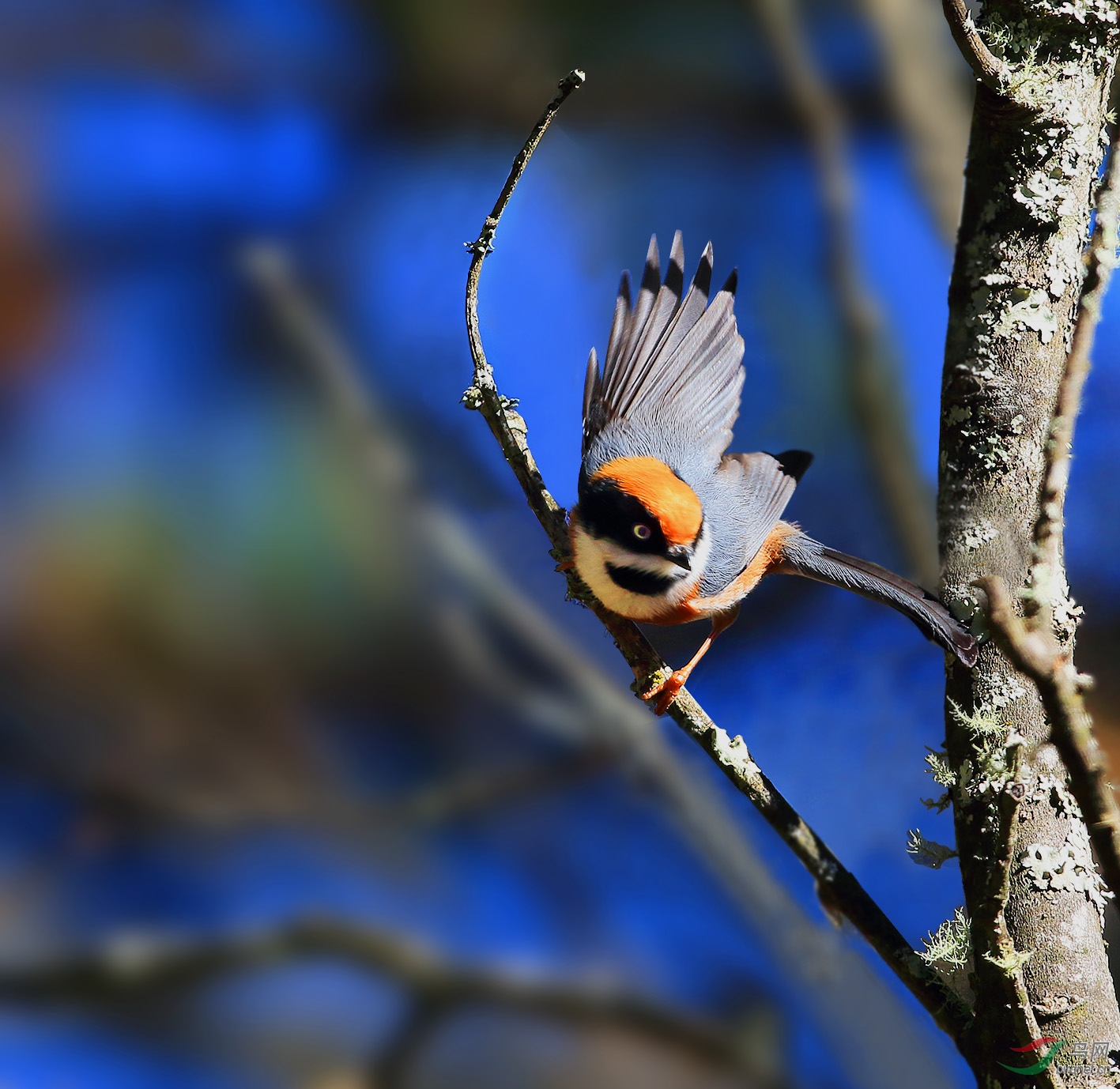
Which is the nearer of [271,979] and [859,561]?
[859,561]

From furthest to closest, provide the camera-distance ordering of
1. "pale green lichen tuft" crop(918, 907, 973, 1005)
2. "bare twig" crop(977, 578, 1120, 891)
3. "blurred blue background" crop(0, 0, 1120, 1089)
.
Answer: "blurred blue background" crop(0, 0, 1120, 1089), "pale green lichen tuft" crop(918, 907, 973, 1005), "bare twig" crop(977, 578, 1120, 891)

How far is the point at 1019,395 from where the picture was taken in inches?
25.4

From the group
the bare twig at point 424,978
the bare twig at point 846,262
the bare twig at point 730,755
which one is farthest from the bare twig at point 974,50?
the bare twig at point 424,978

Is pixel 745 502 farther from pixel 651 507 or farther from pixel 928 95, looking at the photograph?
pixel 928 95

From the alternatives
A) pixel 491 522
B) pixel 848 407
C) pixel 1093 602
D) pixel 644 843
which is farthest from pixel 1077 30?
pixel 644 843

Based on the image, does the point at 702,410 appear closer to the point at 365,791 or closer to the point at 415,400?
the point at 415,400

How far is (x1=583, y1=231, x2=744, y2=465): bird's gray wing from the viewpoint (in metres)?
0.84

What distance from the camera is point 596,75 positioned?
1137 millimetres

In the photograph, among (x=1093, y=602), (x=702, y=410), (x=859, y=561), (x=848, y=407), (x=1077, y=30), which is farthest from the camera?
(x=848, y=407)

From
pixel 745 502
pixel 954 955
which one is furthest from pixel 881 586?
pixel 954 955

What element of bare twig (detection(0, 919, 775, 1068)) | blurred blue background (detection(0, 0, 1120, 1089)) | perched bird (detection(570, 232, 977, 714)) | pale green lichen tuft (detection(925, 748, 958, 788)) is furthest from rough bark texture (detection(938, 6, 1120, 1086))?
bare twig (detection(0, 919, 775, 1068))

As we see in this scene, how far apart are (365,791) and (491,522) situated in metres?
0.39

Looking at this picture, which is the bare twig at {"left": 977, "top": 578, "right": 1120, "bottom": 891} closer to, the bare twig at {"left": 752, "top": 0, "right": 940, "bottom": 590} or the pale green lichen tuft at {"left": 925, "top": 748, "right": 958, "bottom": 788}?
the pale green lichen tuft at {"left": 925, "top": 748, "right": 958, "bottom": 788}

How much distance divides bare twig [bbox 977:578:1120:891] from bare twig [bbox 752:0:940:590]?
0.79 m
